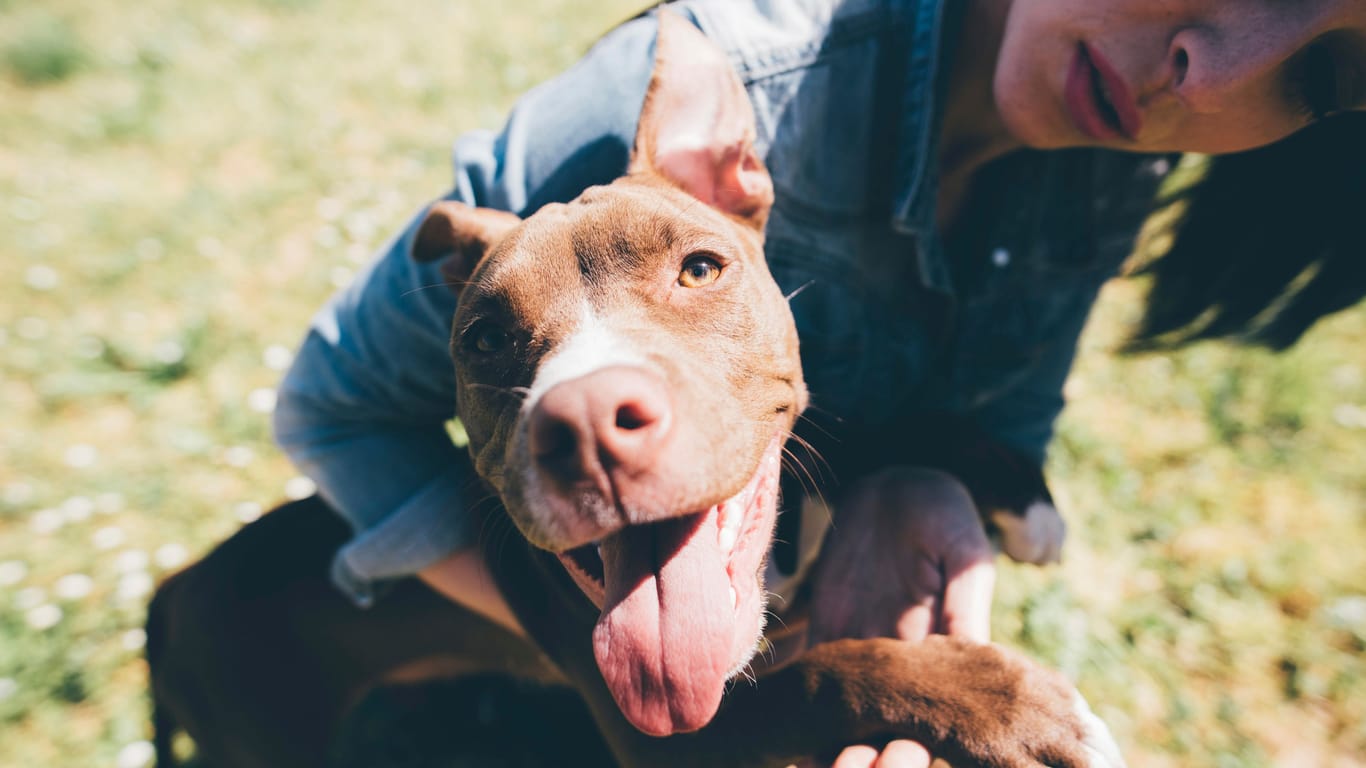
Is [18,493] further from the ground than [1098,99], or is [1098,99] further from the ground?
[1098,99]

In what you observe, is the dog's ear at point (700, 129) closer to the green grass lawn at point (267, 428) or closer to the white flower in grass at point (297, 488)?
the green grass lawn at point (267, 428)

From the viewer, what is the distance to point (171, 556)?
391 centimetres

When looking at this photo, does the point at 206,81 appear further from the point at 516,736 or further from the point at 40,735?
the point at 516,736

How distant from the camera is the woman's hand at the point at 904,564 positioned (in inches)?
92.6

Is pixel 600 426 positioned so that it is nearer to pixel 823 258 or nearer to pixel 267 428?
pixel 823 258

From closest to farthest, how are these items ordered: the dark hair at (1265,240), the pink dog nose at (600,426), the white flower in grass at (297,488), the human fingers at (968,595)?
1. the pink dog nose at (600,426)
2. the human fingers at (968,595)
3. the dark hair at (1265,240)
4. the white flower in grass at (297,488)

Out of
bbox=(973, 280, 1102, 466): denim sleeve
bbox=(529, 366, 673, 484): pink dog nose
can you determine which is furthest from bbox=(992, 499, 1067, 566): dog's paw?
bbox=(529, 366, 673, 484): pink dog nose

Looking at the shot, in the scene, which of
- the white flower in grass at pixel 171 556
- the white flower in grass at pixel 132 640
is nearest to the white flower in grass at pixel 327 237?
the white flower in grass at pixel 171 556

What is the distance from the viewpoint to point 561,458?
4.95 ft

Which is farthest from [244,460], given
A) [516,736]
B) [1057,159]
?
[1057,159]

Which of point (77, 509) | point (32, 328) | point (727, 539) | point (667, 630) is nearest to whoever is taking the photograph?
point (667, 630)

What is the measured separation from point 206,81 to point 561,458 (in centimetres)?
752

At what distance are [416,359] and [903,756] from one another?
5.34 feet

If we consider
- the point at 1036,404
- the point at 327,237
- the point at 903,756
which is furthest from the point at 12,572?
the point at 1036,404
